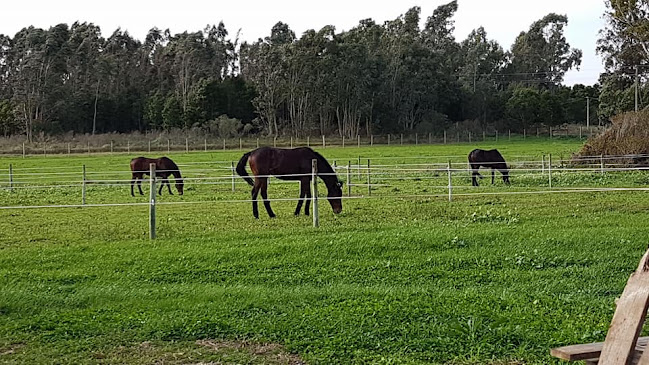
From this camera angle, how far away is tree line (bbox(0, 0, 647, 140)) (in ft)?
181

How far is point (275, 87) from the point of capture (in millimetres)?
55375

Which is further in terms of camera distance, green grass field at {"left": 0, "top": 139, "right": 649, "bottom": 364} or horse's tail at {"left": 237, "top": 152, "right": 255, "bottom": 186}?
horse's tail at {"left": 237, "top": 152, "right": 255, "bottom": 186}

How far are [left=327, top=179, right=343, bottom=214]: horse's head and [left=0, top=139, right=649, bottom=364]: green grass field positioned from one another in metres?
0.45

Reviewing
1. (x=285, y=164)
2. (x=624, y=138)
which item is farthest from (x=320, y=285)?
(x=624, y=138)

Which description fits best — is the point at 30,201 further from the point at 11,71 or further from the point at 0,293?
the point at 11,71

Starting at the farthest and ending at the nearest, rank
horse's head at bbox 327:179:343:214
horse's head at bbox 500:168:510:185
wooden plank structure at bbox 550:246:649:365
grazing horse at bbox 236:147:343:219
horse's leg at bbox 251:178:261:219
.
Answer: horse's head at bbox 500:168:510:185
grazing horse at bbox 236:147:343:219
horse's head at bbox 327:179:343:214
horse's leg at bbox 251:178:261:219
wooden plank structure at bbox 550:246:649:365

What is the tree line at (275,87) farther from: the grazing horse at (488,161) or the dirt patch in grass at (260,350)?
the dirt patch in grass at (260,350)

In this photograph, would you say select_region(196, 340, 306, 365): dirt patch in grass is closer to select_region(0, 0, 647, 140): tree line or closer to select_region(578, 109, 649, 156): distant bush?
select_region(578, 109, 649, 156): distant bush

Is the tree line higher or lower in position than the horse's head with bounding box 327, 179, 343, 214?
higher

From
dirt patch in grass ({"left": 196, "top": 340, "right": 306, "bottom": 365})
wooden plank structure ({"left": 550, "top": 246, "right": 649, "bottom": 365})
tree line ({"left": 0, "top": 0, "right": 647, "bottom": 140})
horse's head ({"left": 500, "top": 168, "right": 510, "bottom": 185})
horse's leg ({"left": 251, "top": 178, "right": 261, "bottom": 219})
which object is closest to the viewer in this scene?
wooden plank structure ({"left": 550, "top": 246, "right": 649, "bottom": 365})

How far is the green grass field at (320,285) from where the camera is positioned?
5.18 metres

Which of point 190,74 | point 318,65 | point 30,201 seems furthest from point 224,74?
point 30,201

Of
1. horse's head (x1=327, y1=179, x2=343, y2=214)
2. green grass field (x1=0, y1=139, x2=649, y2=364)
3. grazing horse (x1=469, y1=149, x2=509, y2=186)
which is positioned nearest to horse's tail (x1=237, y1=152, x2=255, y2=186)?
green grass field (x1=0, y1=139, x2=649, y2=364)

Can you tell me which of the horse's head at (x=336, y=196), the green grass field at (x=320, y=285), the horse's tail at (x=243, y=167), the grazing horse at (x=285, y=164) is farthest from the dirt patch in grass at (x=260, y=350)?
the horse's tail at (x=243, y=167)
